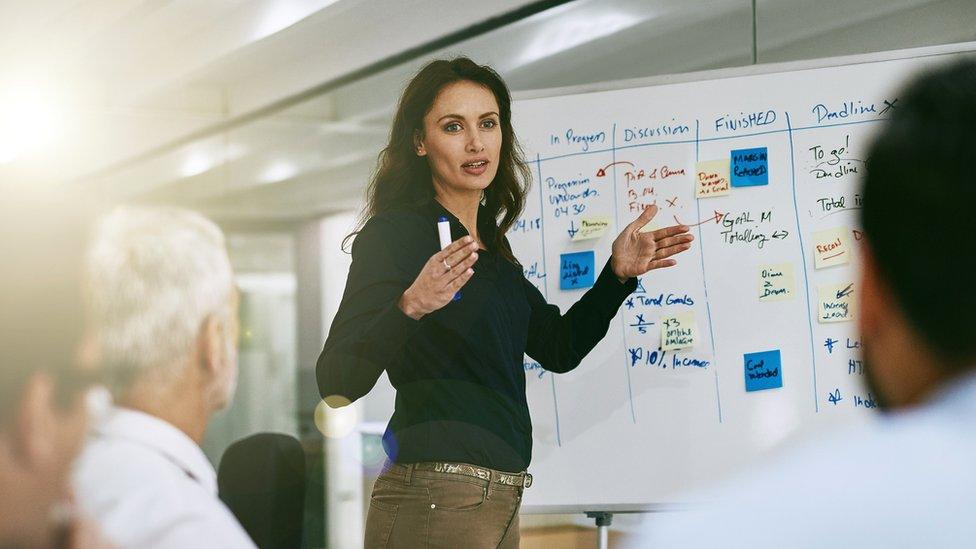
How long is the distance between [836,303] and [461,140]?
3.29 ft

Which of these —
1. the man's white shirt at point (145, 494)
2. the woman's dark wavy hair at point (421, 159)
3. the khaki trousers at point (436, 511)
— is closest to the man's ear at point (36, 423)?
the man's white shirt at point (145, 494)

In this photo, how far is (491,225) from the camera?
2.00 metres

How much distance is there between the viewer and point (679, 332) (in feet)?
7.71

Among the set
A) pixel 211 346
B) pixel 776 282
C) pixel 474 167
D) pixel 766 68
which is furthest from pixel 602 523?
pixel 211 346

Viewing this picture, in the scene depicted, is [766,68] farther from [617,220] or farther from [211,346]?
[211,346]

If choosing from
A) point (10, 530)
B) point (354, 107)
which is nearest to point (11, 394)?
point (10, 530)

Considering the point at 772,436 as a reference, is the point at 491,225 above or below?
above

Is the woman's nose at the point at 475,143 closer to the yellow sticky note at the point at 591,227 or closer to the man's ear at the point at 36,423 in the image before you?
the yellow sticky note at the point at 591,227

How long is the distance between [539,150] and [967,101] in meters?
1.93

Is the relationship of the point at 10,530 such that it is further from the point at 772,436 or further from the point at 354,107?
the point at 354,107

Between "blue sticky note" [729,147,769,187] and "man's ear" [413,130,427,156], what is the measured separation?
0.84 meters

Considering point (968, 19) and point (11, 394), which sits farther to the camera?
point (968, 19)

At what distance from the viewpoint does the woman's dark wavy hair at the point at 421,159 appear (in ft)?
6.35

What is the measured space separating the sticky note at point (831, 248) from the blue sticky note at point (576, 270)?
55 cm
